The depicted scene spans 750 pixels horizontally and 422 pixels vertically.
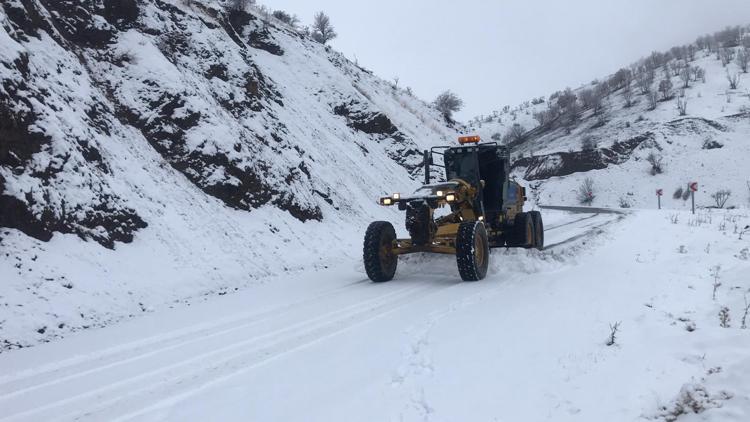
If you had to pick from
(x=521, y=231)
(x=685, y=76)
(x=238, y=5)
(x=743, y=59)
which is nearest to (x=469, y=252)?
(x=521, y=231)

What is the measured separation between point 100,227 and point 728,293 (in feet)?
31.7

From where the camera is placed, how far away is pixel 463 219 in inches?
409

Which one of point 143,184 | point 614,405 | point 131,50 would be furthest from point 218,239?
point 614,405

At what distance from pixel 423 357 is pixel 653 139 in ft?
156

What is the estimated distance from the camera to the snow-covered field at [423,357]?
3.93 metres

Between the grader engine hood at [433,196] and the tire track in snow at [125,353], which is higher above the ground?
the grader engine hood at [433,196]

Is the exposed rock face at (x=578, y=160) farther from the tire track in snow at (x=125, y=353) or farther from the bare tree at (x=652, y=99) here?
the tire track in snow at (x=125, y=353)

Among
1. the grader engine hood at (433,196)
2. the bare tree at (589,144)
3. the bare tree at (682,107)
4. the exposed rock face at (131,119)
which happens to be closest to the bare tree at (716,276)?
the grader engine hood at (433,196)

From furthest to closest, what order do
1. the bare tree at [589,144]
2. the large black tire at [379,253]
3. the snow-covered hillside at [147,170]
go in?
the bare tree at [589,144], the large black tire at [379,253], the snow-covered hillside at [147,170]

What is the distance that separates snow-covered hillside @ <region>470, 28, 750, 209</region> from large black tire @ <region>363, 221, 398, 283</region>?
33447 mm

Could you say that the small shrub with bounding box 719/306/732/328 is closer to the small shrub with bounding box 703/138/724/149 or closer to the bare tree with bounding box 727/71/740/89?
the small shrub with bounding box 703/138/724/149

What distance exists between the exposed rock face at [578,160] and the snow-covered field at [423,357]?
3980 cm

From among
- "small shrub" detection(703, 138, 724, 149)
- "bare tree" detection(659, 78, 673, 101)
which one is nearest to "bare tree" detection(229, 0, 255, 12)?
"small shrub" detection(703, 138, 724, 149)

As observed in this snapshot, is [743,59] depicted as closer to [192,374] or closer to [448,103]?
[448,103]
